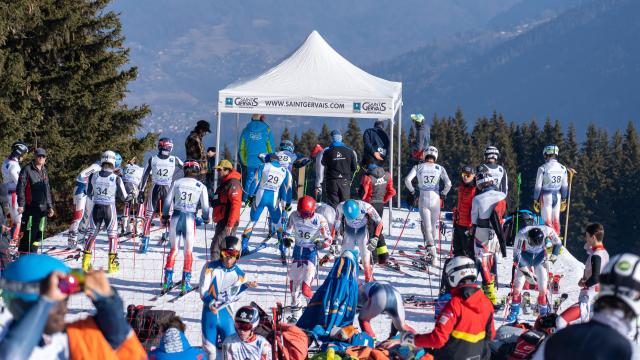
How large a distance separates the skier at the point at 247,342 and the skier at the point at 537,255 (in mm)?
5041

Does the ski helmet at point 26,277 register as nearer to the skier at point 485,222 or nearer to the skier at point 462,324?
the skier at point 462,324

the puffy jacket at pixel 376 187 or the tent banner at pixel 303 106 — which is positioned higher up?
the tent banner at pixel 303 106

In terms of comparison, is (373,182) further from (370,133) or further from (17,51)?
(17,51)

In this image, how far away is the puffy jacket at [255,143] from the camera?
17828mm

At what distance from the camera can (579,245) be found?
66562 millimetres

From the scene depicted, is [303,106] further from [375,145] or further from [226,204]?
[226,204]

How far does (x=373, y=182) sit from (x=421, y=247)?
186 cm

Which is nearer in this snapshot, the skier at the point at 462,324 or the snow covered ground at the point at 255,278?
the skier at the point at 462,324

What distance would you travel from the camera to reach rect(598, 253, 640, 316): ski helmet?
4.53 meters

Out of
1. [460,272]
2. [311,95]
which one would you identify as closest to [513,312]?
[460,272]

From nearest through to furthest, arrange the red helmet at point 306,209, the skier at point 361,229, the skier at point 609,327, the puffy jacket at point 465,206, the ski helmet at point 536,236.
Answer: the skier at point 609,327
the ski helmet at point 536,236
the red helmet at point 306,209
the skier at point 361,229
the puffy jacket at point 465,206

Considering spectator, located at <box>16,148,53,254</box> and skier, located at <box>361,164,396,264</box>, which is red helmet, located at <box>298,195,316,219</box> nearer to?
skier, located at <box>361,164,396,264</box>

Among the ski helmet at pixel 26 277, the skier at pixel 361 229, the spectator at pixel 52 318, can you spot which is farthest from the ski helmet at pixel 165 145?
the ski helmet at pixel 26 277

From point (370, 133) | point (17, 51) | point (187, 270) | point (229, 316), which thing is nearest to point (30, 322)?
point (229, 316)
